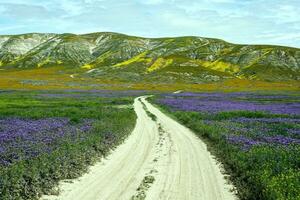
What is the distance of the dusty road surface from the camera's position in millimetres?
14711

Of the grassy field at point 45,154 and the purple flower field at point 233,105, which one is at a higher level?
the grassy field at point 45,154

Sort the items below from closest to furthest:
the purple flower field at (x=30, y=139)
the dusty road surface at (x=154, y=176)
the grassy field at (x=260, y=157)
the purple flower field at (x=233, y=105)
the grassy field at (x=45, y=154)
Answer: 1. the grassy field at (x=260, y=157)
2. the grassy field at (x=45, y=154)
3. the dusty road surface at (x=154, y=176)
4. the purple flower field at (x=30, y=139)
5. the purple flower field at (x=233, y=105)

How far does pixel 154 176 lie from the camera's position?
686 inches

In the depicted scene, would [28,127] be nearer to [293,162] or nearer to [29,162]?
[29,162]

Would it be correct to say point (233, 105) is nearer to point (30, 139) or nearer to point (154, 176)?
point (30, 139)

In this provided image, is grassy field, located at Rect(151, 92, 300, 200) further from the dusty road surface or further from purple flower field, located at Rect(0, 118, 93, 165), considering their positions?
purple flower field, located at Rect(0, 118, 93, 165)

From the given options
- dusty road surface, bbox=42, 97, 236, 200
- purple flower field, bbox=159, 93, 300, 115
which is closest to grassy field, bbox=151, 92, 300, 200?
dusty road surface, bbox=42, 97, 236, 200

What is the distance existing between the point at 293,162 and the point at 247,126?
14924 mm

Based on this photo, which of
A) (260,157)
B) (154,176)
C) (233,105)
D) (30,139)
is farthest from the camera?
(233,105)

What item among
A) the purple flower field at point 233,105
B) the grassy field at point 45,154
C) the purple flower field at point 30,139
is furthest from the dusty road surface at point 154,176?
the purple flower field at point 233,105

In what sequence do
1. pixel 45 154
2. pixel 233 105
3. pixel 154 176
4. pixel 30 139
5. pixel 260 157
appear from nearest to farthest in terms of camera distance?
pixel 45 154
pixel 154 176
pixel 260 157
pixel 30 139
pixel 233 105

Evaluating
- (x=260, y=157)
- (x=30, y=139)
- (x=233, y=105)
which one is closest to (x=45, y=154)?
(x=30, y=139)

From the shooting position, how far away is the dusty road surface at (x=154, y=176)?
579 inches

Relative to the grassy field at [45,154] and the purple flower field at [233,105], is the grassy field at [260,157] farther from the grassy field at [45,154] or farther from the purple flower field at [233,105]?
the purple flower field at [233,105]
